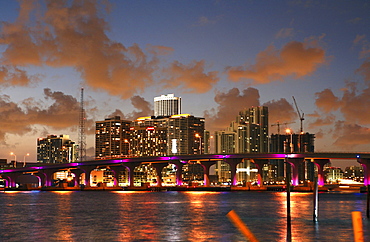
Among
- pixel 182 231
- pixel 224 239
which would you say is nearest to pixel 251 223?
pixel 182 231

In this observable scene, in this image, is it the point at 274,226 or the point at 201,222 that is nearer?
the point at 274,226

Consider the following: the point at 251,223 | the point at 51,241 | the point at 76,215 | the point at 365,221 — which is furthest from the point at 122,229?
the point at 365,221

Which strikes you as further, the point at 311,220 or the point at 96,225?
the point at 311,220

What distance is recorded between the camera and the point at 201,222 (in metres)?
86.6

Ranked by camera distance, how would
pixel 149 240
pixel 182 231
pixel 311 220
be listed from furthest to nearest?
pixel 311 220 → pixel 182 231 → pixel 149 240

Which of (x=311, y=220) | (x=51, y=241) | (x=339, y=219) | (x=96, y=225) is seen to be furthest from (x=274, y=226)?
(x=51, y=241)

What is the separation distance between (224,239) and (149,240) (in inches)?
343

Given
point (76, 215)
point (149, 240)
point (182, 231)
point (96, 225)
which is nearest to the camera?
point (149, 240)

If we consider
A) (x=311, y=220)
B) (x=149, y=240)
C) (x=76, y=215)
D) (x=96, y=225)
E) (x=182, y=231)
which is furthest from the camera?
(x=76, y=215)

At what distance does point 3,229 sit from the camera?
7800 cm

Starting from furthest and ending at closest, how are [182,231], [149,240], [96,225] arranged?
[96,225] < [182,231] < [149,240]

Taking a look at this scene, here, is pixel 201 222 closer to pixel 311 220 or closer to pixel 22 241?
pixel 311 220

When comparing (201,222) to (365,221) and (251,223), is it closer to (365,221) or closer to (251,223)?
(251,223)

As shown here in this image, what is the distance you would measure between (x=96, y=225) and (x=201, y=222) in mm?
16199
